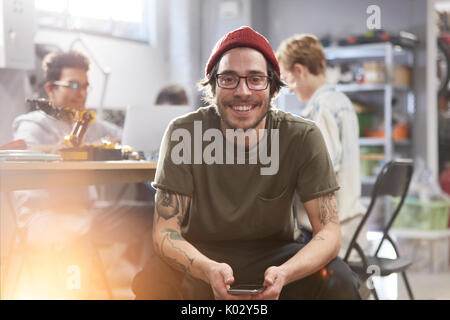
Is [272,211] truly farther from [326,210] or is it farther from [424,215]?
[424,215]

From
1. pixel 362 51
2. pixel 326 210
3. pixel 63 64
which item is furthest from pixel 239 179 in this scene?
pixel 362 51

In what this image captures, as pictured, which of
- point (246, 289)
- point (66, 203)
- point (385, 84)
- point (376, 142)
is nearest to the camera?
point (246, 289)

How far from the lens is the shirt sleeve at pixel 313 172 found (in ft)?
4.92

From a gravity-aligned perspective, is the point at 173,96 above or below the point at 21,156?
above

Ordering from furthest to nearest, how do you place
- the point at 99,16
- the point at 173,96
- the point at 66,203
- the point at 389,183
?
the point at 99,16
the point at 173,96
the point at 66,203
the point at 389,183

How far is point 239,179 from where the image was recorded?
1515 millimetres

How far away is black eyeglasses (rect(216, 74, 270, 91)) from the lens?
1487mm

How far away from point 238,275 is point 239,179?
0.23 metres

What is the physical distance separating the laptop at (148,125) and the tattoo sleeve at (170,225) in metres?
0.73

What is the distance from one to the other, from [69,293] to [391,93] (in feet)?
9.57

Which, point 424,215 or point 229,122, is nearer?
point 229,122

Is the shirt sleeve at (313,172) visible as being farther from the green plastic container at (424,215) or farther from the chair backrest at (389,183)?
the green plastic container at (424,215)

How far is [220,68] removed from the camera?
151cm
